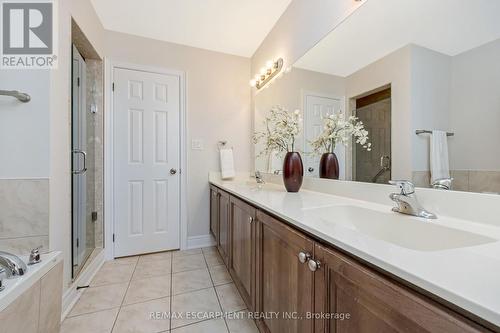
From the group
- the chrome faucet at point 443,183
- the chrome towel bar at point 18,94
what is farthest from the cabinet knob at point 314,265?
the chrome towel bar at point 18,94

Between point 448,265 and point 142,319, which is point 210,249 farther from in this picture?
point 448,265

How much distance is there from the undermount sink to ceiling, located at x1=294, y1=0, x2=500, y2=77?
658 millimetres

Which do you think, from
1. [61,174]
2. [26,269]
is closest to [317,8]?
[61,174]

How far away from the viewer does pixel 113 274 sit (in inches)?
74.0

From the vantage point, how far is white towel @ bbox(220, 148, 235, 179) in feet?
8.16

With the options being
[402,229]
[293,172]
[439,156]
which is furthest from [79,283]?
[439,156]

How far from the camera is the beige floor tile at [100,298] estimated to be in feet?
4.68

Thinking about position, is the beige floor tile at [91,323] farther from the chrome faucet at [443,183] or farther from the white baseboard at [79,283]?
the chrome faucet at [443,183]

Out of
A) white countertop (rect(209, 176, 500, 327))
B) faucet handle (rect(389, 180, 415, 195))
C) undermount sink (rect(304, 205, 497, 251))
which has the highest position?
faucet handle (rect(389, 180, 415, 195))

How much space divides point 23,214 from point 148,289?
0.95 metres

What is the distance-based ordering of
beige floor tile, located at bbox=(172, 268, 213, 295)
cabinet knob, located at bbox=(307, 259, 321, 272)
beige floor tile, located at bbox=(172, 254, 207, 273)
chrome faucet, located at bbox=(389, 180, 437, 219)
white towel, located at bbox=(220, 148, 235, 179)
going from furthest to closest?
white towel, located at bbox=(220, 148, 235, 179), beige floor tile, located at bbox=(172, 254, 207, 273), beige floor tile, located at bbox=(172, 268, 213, 295), chrome faucet, located at bbox=(389, 180, 437, 219), cabinet knob, located at bbox=(307, 259, 321, 272)

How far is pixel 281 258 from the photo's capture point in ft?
2.91

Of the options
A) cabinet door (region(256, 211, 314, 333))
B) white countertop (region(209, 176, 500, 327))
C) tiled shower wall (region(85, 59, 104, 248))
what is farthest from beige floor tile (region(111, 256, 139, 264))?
white countertop (region(209, 176, 500, 327))

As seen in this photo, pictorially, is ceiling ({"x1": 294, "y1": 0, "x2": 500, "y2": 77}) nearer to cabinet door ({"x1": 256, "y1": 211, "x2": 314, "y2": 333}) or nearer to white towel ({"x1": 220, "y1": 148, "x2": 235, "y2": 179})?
cabinet door ({"x1": 256, "y1": 211, "x2": 314, "y2": 333})
